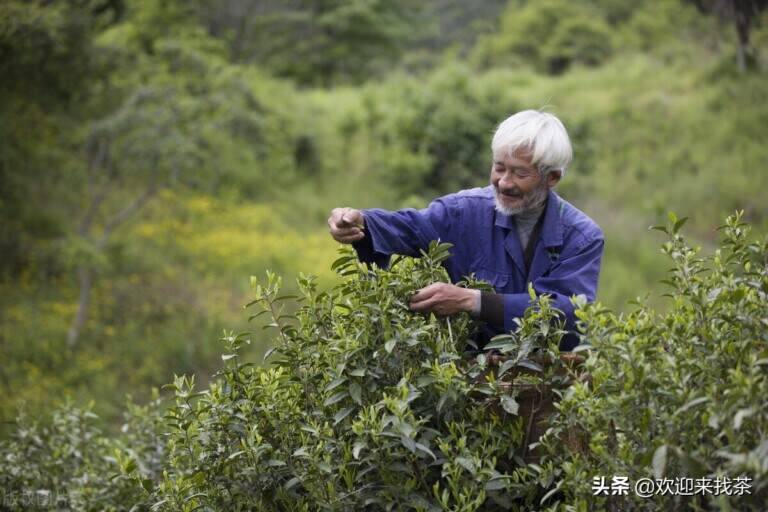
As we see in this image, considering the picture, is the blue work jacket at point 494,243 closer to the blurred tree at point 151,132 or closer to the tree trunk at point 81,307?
the blurred tree at point 151,132

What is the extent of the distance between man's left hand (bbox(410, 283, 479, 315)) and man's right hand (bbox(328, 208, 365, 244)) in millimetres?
429

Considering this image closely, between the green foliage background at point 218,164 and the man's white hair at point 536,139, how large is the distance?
17.6ft

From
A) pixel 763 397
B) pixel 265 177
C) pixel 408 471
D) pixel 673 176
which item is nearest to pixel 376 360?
pixel 408 471

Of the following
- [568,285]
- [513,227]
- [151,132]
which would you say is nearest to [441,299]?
[568,285]

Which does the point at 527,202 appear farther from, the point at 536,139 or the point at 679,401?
the point at 679,401

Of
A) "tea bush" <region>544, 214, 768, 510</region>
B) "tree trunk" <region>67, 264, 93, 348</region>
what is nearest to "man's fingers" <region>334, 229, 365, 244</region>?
"tea bush" <region>544, 214, 768, 510</region>

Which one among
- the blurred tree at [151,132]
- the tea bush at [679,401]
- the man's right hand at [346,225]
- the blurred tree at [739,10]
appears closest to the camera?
the tea bush at [679,401]

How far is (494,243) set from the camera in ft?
10.5

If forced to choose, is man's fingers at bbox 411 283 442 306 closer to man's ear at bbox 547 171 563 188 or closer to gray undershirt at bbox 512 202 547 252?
gray undershirt at bbox 512 202 547 252

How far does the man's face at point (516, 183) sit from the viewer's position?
3086mm

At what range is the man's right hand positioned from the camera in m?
2.97

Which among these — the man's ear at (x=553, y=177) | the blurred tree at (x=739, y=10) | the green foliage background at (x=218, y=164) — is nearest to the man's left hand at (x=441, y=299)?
the man's ear at (x=553, y=177)

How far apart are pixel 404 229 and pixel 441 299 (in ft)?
1.87

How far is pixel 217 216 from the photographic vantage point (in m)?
13.8
